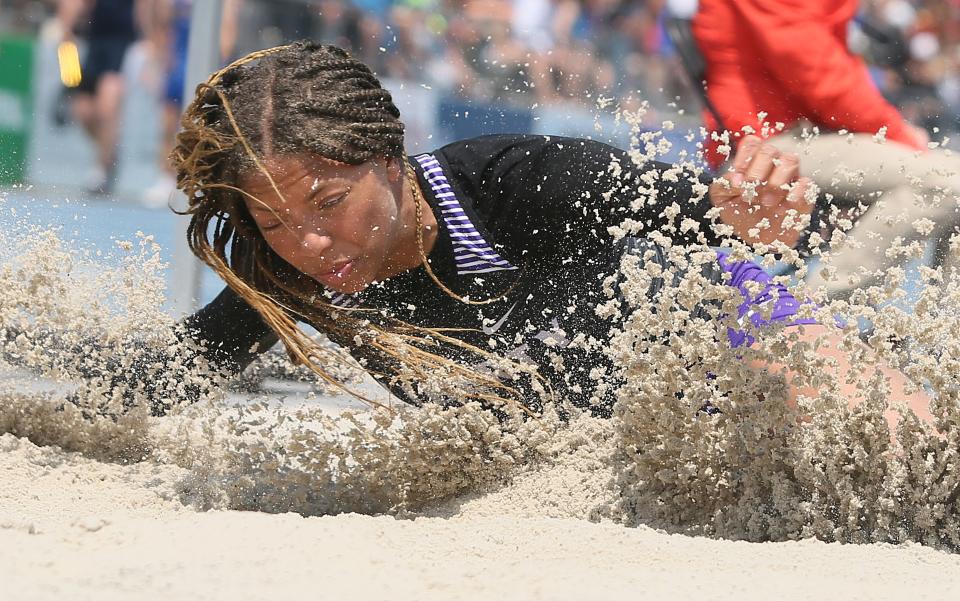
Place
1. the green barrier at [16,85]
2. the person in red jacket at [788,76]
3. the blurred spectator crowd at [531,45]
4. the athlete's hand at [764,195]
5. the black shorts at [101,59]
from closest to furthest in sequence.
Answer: the athlete's hand at [764,195]
the person in red jacket at [788,76]
the blurred spectator crowd at [531,45]
the black shorts at [101,59]
the green barrier at [16,85]

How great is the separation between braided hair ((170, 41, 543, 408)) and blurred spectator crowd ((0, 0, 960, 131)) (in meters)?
2.80

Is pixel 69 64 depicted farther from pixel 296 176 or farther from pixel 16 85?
pixel 296 176

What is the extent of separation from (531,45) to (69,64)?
8.47 feet

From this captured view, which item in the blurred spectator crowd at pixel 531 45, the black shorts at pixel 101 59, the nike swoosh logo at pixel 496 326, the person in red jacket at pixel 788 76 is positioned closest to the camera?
the nike swoosh logo at pixel 496 326

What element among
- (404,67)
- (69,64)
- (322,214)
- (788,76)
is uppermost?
(788,76)

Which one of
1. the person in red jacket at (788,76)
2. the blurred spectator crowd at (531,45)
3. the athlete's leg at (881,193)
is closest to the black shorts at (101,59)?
the blurred spectator crowd at (531,45)

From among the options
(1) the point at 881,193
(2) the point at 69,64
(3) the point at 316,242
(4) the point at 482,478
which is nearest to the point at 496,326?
(4) the point at 482,478

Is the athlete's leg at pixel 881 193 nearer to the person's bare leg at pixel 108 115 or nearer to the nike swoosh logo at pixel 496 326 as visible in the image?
the nike swoosh logo at pixel 496 326

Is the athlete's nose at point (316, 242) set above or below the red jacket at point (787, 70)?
below

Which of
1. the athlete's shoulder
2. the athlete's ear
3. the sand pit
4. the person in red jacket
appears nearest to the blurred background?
the person in red jacket

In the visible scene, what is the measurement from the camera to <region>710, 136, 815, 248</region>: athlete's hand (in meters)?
2.25

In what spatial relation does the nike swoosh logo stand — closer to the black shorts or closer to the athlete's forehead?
the athlete's forehead

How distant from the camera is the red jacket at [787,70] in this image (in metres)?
3.31

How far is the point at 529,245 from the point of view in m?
2.55
